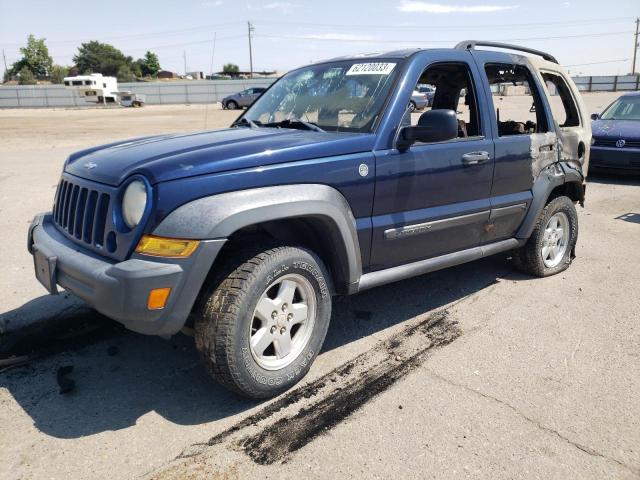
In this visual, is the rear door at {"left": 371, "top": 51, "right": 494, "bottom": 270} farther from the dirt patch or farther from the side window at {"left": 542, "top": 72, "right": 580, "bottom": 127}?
the side window at {"left": 542, "top": 72, "right": 580, "bottom": 127}

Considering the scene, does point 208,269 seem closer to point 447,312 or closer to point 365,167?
point 365,167

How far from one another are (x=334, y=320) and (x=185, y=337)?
1.10 metres

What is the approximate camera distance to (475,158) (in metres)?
3.82

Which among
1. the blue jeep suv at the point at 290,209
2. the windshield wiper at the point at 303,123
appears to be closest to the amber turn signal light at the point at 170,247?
the blue jeep suv at the point at 290,209

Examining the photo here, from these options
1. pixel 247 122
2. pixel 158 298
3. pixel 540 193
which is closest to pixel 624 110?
pixel 540 193

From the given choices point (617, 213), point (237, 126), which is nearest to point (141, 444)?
point (237, 126)

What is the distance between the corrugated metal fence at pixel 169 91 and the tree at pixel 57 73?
4315 cm

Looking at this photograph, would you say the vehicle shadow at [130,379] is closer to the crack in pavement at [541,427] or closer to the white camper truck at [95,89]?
the crack in pavement at [541,427]

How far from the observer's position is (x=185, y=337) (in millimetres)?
3721

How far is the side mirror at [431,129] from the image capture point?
3260mm

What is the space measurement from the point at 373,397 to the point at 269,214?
1192mm

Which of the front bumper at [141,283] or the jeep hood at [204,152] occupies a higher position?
the jeep hood at [204,152]

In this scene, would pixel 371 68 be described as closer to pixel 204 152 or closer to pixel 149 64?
pixel 204 152

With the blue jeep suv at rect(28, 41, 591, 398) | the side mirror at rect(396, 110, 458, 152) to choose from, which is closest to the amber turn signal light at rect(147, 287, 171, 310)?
the blue jeep suv at rect(28, 41, 591, 398)
